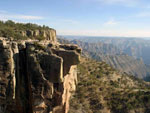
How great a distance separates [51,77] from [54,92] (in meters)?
2.09

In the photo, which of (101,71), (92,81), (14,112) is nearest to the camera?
(14,112)

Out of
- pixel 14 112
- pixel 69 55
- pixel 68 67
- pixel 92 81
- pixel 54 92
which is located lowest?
pixel 92 81

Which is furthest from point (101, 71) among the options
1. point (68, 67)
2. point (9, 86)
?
point (9, 86)

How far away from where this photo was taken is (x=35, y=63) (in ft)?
55.2

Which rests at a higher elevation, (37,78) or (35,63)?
(35,63)

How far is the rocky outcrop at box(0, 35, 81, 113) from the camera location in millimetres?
16641

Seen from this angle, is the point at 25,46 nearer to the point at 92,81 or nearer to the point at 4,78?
the point at 4,78

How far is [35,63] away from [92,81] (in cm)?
3089

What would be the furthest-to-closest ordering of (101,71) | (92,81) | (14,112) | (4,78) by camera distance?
1. (101,71)
2. (92,81)
3. (14,112)
4. (4,78)

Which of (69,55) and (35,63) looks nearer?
(35,63)

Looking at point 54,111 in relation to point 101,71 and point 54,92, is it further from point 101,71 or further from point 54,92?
point 101,71

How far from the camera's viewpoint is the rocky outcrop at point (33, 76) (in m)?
16.6

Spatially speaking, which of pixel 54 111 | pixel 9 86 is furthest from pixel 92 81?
pixel 9 86

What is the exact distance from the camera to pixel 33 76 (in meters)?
16.9
